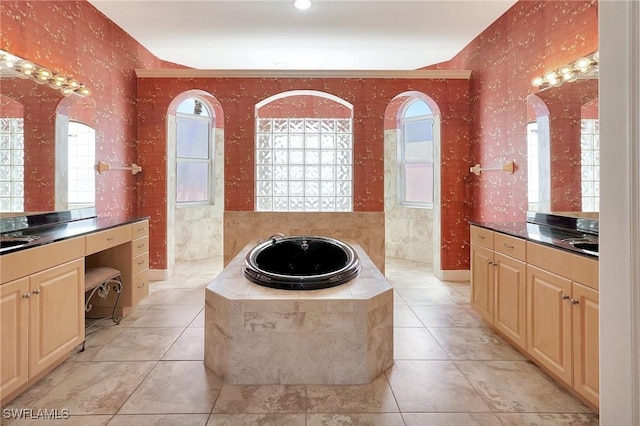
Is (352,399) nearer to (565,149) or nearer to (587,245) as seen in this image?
(587,245)

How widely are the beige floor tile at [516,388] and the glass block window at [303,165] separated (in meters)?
2.97

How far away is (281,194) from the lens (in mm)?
4883

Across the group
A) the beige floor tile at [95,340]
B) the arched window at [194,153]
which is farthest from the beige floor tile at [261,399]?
the arched window at [194,153]

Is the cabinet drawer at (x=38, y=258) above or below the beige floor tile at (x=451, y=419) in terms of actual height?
above

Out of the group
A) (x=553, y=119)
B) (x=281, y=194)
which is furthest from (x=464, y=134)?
(x=281, y=194)

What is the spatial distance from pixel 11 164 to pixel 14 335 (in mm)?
1240

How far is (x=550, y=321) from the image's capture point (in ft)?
6.17

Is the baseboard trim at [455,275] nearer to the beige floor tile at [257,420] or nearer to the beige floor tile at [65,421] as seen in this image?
the beige floor tile at [257,420]

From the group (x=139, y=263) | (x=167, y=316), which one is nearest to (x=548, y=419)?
(x=167, y=316)

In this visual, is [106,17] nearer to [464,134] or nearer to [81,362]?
[81,362]

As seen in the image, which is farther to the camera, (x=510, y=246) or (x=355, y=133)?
(x=355, y=133)

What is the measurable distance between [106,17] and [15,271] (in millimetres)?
3055

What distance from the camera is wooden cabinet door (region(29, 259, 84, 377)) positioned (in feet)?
5.94

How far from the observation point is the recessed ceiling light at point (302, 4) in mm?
3191
